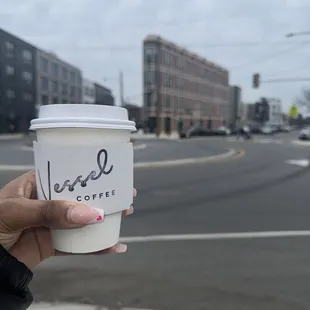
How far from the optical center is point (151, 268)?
3.94 m

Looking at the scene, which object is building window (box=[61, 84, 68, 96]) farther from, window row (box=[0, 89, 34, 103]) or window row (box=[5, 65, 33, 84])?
window row (box=[0, 89, 34, 103])

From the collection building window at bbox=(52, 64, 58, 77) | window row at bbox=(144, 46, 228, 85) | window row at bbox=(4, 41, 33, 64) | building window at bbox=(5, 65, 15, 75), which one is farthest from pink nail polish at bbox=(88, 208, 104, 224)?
building window at bbox=(52, 64, 58, 77)

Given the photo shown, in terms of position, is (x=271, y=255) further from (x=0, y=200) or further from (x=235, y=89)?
(x=235, y=89)

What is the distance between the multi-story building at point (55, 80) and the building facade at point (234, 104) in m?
47.3

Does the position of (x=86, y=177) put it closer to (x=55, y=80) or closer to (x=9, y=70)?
(x=9, y=70)

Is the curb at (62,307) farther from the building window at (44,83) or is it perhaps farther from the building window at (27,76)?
the building window at (44,83)

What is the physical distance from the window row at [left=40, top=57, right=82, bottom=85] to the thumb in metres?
67.9

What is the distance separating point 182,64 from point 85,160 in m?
74.0

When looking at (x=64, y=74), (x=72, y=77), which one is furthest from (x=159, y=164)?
(x=72, y=77)

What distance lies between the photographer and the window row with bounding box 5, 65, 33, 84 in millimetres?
56594

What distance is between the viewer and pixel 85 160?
1172 mm

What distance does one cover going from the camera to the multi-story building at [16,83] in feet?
183

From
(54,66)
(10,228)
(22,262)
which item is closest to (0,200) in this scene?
(10,228)

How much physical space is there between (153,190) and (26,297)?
24.2 feet
